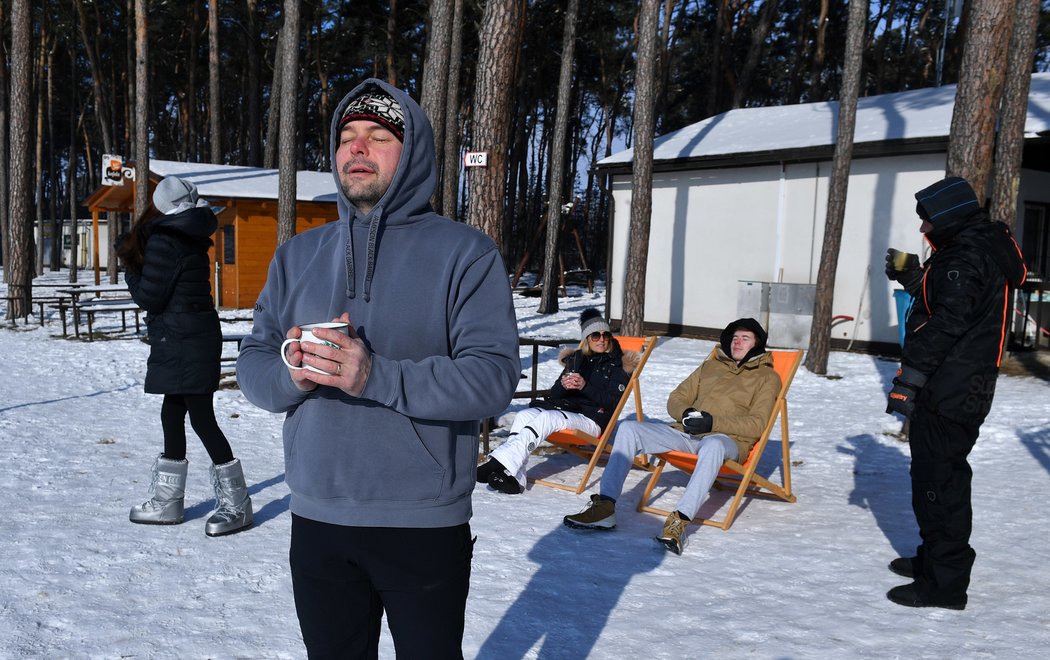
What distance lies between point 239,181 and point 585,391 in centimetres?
1687

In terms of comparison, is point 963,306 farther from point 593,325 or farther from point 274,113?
point 274,113

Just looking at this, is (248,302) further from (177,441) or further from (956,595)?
(956,595)

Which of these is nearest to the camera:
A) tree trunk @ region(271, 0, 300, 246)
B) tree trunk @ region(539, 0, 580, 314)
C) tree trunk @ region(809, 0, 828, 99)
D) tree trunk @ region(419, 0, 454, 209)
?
tree trunk @ region(419, 0, 454, 209)

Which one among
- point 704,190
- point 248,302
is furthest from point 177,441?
point 248,302

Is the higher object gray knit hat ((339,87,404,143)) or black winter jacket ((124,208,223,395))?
gray knit hat ((339,87,404,143))

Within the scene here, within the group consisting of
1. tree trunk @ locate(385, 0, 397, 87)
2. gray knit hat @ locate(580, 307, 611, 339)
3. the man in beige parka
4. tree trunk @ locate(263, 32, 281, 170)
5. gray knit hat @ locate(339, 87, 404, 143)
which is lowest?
the man in beige parka

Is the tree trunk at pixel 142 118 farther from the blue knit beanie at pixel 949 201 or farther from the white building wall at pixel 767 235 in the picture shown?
the blue knit beanie at pixel 949 201

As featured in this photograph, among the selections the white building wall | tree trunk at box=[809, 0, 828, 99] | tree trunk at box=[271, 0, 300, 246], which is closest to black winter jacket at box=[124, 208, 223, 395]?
the white building wall

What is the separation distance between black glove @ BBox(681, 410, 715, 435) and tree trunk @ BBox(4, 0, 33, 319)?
14554 mm

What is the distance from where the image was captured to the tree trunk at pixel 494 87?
7312mm

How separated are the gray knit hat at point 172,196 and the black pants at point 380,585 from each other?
2.91 metres

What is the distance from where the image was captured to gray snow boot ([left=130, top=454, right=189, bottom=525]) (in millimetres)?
4523

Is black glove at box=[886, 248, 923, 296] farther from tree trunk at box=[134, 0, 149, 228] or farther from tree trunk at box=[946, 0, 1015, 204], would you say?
tree trunk at box=[134, 0, 149, 228]

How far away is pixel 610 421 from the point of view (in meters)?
5.82
